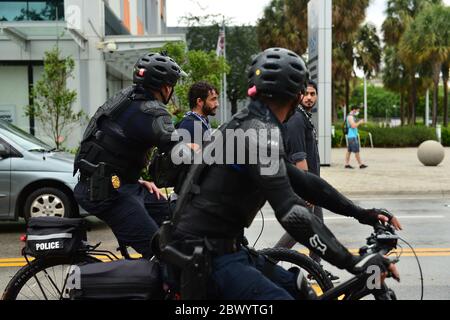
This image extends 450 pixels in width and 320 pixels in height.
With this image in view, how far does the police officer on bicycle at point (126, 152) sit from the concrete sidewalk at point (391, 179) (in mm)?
9997

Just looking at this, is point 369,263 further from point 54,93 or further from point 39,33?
point 39,33

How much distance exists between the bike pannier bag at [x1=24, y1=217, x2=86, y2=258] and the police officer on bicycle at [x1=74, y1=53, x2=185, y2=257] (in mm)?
274

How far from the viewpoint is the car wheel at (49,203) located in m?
8.91

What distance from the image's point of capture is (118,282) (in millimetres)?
3105

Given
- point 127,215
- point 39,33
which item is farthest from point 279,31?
point 127,215

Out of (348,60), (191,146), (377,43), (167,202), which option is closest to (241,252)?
(191,146)

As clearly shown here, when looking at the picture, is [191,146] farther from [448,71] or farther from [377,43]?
[377,43]

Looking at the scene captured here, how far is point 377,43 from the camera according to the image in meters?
49.9

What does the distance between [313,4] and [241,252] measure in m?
18.1

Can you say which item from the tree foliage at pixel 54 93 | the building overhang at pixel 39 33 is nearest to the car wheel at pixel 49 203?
the tree foliage at pixel 54 93

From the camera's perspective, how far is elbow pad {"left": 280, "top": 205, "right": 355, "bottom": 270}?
271 centimetres

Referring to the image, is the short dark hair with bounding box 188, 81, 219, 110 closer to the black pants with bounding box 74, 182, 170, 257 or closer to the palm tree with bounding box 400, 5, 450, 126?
the black pants with bounding box 74, 182, 170, 257

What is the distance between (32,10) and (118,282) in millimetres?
18000

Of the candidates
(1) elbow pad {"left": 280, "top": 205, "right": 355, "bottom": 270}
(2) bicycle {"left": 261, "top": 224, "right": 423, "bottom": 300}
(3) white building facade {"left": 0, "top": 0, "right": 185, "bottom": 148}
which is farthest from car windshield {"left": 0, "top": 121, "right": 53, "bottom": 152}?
(3) white building facade {"left": 0, "top": 0, "right": 185, "bottom": 148}
